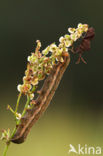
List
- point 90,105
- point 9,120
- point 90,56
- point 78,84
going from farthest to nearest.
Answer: point 90,56 → point 78,84 → point 90,105 → point 9,120

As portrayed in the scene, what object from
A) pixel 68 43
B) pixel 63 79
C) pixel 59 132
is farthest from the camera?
pixel 63 79

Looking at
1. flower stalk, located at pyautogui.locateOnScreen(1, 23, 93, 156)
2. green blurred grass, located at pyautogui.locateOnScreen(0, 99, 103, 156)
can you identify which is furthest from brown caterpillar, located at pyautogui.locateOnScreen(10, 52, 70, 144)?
green blurred grass, located at pyautogui.locateOnScreen(0, 99, 103, 156)

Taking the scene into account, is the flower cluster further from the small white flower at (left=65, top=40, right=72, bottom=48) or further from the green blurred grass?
the green blurred grass

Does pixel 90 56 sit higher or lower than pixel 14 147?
higher

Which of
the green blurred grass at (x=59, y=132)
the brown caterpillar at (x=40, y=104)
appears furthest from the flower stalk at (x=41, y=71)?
the green blurred grass at (x=59, y=132)

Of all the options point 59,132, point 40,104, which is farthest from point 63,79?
point 40,104

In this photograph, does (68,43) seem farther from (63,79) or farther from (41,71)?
(63,79)

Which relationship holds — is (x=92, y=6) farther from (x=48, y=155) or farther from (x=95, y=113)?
(x=48, y=155)

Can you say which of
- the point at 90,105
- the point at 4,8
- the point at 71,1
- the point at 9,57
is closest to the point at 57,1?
the point at 71,1
